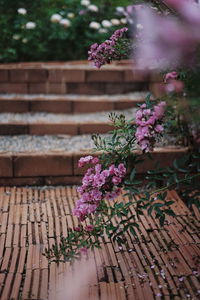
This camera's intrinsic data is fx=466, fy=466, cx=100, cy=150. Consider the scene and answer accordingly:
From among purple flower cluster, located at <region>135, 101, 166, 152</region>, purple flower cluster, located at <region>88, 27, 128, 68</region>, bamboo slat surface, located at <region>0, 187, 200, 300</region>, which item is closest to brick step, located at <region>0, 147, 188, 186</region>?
bamboo slat surface, located at <region>0, 187, 200, 300</region>

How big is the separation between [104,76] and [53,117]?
0.73 m

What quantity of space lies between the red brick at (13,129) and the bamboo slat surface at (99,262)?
965mm

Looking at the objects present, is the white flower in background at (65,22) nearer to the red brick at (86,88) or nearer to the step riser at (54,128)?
the red brick at (86,88)

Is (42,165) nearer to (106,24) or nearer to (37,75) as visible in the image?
(37,75)

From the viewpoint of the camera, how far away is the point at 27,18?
499cm

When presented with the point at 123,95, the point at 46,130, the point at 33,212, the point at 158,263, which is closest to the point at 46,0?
the point at 123,95

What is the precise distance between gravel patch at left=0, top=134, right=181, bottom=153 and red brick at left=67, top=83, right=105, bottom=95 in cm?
83

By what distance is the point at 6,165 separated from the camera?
3154mm

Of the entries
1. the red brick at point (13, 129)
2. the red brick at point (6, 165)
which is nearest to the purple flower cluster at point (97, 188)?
the red brick at point (6, 165)

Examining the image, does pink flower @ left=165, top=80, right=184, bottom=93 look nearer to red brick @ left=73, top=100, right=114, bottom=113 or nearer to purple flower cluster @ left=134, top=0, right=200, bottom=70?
purple flower cluster @ left=134, top=0, right=200, bottom=70

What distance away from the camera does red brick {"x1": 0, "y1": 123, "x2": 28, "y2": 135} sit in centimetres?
370

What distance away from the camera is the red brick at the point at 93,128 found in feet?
12.2

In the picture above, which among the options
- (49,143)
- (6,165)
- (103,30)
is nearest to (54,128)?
(49,143)

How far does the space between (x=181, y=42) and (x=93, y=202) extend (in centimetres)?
100
